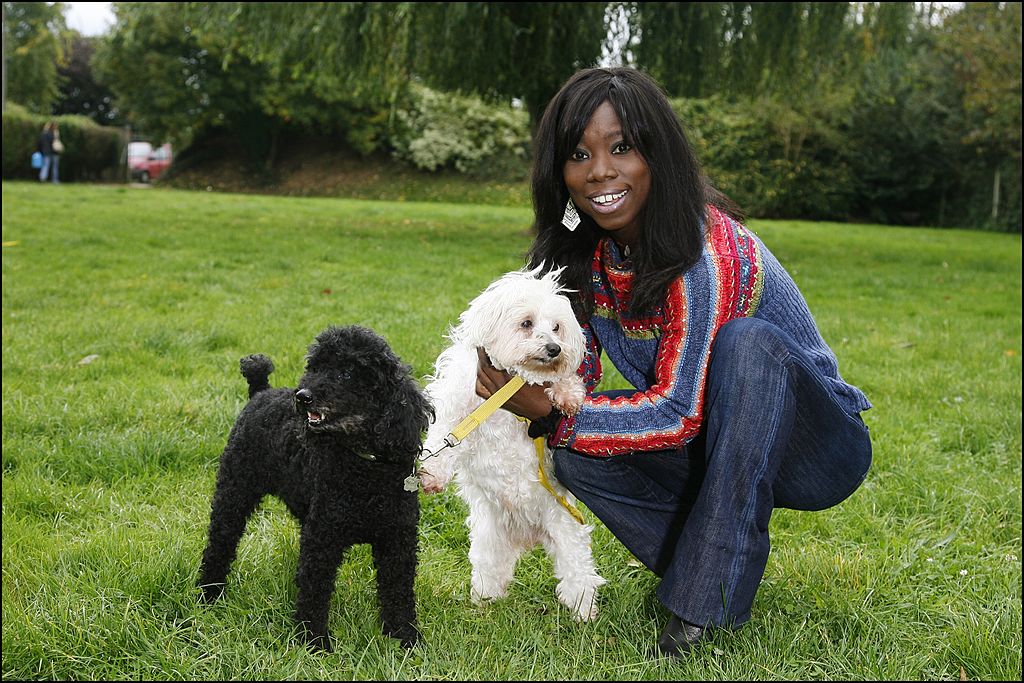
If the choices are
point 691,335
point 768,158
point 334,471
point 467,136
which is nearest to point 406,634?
point 334,471

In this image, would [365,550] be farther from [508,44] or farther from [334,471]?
[508,44]

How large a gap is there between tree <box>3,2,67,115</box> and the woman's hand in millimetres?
30416

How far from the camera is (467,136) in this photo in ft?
94.9

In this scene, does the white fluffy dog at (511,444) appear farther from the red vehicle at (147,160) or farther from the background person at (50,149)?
the red vehicle at (147,160)

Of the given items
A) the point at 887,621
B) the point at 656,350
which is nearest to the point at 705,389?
the point at 656,350

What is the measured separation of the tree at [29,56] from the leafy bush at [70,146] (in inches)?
114

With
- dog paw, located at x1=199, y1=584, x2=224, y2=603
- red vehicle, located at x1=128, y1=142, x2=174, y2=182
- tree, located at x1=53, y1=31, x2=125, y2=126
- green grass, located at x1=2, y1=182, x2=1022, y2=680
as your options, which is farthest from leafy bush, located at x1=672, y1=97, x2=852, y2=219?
tree, located at x1=53, y1=31, x2=125, y2=126

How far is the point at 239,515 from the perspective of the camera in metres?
2.83

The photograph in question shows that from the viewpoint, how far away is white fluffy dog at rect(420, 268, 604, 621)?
2598 millimetres

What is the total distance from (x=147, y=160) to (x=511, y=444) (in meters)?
34.8

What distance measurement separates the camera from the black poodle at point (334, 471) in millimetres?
2338

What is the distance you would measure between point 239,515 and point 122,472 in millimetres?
1191

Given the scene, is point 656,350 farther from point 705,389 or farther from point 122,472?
point 122,472

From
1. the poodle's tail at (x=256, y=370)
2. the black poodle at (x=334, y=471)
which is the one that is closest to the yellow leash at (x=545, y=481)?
the black poodle at (x=334, y=471)
